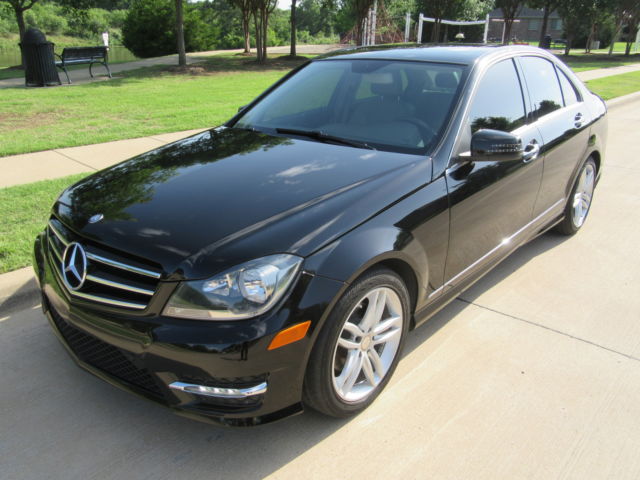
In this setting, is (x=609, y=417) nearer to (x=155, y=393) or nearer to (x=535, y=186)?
(x=535, y=186)

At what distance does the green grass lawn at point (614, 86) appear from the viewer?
47.8ft

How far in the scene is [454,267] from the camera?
10.3ft

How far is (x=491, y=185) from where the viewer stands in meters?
3.30

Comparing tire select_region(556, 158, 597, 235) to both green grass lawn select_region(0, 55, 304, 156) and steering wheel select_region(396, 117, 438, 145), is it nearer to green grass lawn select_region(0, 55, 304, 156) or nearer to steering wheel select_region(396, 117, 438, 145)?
steering wheel select_region(396, 117, 438, 145)

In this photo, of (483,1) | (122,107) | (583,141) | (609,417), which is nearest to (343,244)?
(609,417)

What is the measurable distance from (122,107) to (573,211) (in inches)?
336

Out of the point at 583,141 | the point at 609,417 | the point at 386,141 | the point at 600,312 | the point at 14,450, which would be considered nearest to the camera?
the point at 14,450

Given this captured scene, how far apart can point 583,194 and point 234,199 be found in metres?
3.66

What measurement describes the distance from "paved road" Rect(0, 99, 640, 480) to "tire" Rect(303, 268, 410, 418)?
15 cm

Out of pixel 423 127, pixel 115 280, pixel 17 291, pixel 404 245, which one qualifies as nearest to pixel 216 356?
pixel 115 280

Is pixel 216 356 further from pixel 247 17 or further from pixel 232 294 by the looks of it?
pixel 247 17

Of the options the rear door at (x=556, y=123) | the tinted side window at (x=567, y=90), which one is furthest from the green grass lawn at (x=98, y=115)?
the tinted side window at (x=567, y=90)

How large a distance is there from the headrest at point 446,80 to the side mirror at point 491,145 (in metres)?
0.47

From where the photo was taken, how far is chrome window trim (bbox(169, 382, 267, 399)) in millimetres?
2168
